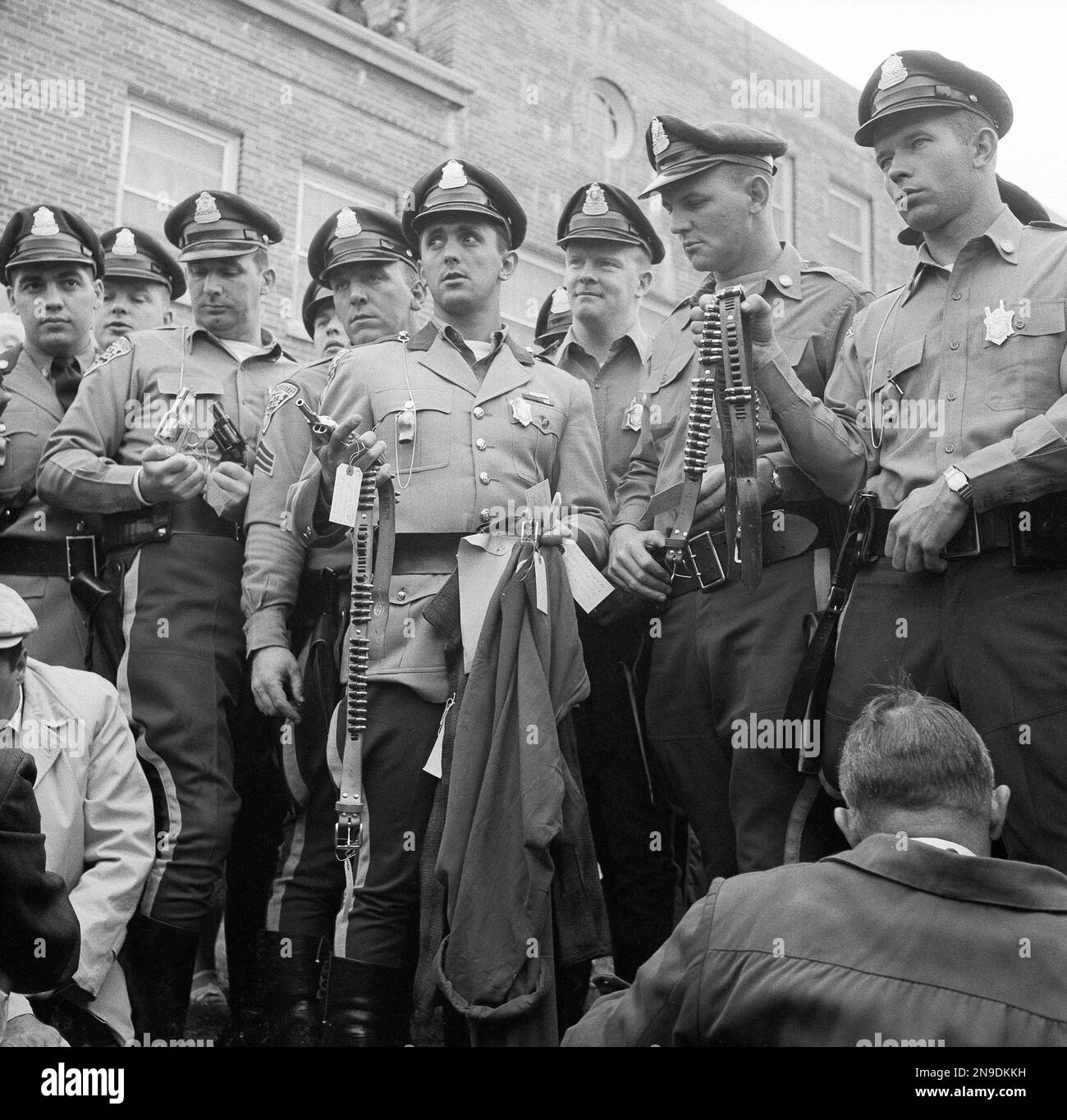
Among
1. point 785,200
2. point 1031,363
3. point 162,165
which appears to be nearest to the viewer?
point 1031,363

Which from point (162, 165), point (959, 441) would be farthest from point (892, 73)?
point (162, 165)

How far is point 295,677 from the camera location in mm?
4309

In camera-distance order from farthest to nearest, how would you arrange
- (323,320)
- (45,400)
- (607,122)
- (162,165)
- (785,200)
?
(785,200)
(607,122)
(162,165)
(323,320)
(45,400)

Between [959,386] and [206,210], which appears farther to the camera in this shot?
[206,210]

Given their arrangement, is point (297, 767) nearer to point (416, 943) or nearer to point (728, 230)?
point (416, 943)

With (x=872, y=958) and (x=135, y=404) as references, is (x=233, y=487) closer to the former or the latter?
(x=135, y=404)

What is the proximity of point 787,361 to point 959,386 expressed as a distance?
0.48 m

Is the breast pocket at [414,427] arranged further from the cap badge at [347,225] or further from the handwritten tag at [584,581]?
→ the cap badge at [347,225]

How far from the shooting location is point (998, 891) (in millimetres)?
2246

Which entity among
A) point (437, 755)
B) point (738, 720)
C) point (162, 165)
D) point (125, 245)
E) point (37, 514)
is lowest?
point (437, 755)

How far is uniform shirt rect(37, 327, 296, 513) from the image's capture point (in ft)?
15.0

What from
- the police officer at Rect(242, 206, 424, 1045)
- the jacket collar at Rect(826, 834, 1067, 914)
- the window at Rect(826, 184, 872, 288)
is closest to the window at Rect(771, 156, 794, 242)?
the window at Rect(826, 184, 872, 288)

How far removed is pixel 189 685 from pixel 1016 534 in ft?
8.04

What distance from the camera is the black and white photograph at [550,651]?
243 cm
